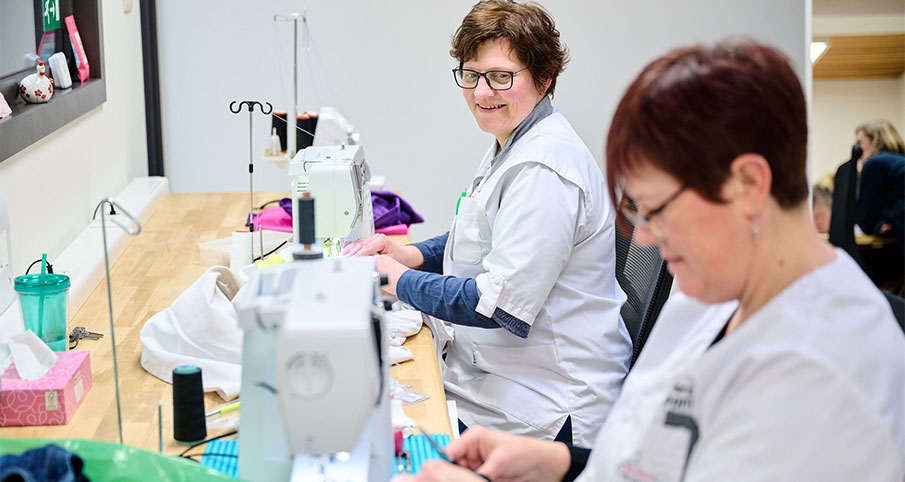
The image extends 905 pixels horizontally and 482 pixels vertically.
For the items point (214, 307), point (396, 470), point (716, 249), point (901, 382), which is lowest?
point (396, 470)

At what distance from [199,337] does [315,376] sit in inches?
30.7

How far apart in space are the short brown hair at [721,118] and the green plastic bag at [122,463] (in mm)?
668

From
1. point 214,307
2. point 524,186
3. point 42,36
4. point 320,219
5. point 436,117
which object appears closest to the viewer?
point 214,307

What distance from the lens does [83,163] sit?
A: 279 centimetres

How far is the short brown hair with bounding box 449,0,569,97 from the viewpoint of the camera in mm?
2031

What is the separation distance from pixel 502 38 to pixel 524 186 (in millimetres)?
401

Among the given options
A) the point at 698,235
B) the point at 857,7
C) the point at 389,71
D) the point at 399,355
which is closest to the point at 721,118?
the point at 698,235

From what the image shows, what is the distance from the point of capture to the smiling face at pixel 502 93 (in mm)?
2057

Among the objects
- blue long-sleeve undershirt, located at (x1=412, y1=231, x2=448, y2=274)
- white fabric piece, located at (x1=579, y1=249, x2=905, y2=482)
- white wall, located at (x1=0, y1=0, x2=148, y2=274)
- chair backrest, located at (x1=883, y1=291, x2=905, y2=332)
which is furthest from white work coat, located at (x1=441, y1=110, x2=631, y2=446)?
white wall, located at (x1=0, y1=0, x2=148, y2=274)

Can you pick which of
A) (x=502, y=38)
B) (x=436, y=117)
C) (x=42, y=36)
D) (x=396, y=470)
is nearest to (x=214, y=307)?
(x=396, y=470)

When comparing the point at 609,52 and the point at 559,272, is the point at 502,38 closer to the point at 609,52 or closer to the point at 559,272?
the point at 559,272

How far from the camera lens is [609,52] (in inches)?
165

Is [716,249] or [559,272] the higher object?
[716,249]

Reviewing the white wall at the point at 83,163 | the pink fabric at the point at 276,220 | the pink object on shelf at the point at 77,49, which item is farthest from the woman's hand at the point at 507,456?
the pink object on shelf at the point at 77,49
